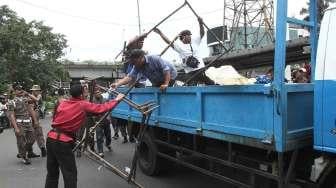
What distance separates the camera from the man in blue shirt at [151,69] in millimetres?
6887

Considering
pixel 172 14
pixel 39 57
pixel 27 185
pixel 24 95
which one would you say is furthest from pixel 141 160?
pixel 39 57

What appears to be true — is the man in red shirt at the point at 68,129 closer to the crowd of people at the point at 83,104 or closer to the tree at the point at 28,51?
the crowd of people at the point at 83,104

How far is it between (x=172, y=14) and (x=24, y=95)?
15.4 feet

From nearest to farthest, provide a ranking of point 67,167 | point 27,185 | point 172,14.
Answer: point 67,167, point 172,14, point 27,185

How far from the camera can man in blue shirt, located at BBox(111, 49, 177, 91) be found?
6.89 metres

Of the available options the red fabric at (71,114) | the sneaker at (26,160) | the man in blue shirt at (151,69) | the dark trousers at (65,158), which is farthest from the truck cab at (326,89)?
the sneaker at (26,160)

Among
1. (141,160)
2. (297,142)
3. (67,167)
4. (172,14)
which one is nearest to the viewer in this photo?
(297,142)

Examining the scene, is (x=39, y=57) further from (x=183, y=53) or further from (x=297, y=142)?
(x=297, y=142)

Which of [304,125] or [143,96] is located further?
[143,96]

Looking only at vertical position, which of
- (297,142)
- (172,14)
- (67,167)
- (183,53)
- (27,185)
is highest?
(172,14)

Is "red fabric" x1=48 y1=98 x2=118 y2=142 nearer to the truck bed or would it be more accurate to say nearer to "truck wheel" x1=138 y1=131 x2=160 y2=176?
the truck bed

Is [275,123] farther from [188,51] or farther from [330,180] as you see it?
[188,51]

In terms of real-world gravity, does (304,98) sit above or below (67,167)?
above

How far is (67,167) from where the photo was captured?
594 cm
